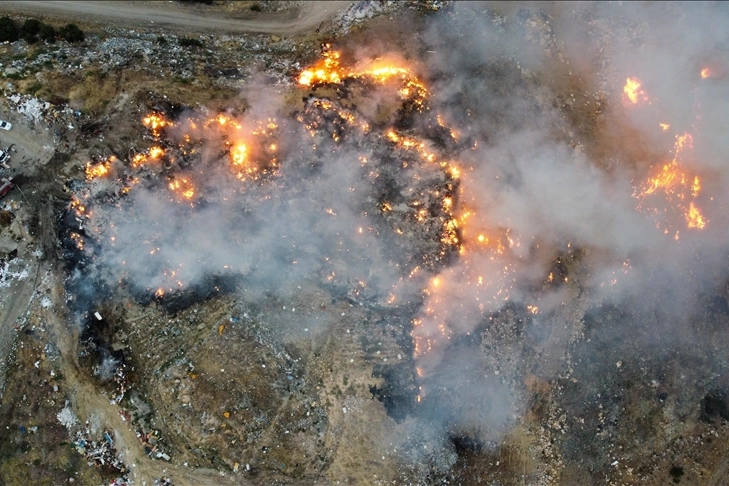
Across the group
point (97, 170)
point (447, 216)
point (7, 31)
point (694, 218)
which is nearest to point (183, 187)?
point (97, 170)

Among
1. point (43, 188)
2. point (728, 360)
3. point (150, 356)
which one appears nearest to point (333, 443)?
point (150, 356)

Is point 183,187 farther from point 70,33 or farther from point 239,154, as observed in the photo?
point 70,33

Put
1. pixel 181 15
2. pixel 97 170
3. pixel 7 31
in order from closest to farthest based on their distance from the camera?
pixel 97 170
pixel 7 31
pixel 181 15

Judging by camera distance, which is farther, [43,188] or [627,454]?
[627,454]

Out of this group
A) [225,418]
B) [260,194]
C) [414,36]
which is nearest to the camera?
[225,418]

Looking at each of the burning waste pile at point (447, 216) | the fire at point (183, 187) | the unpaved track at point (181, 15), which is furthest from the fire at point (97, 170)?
the unpaved track at point (181, 15)

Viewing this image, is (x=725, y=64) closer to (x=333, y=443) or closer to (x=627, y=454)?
(x=627, y=454)
